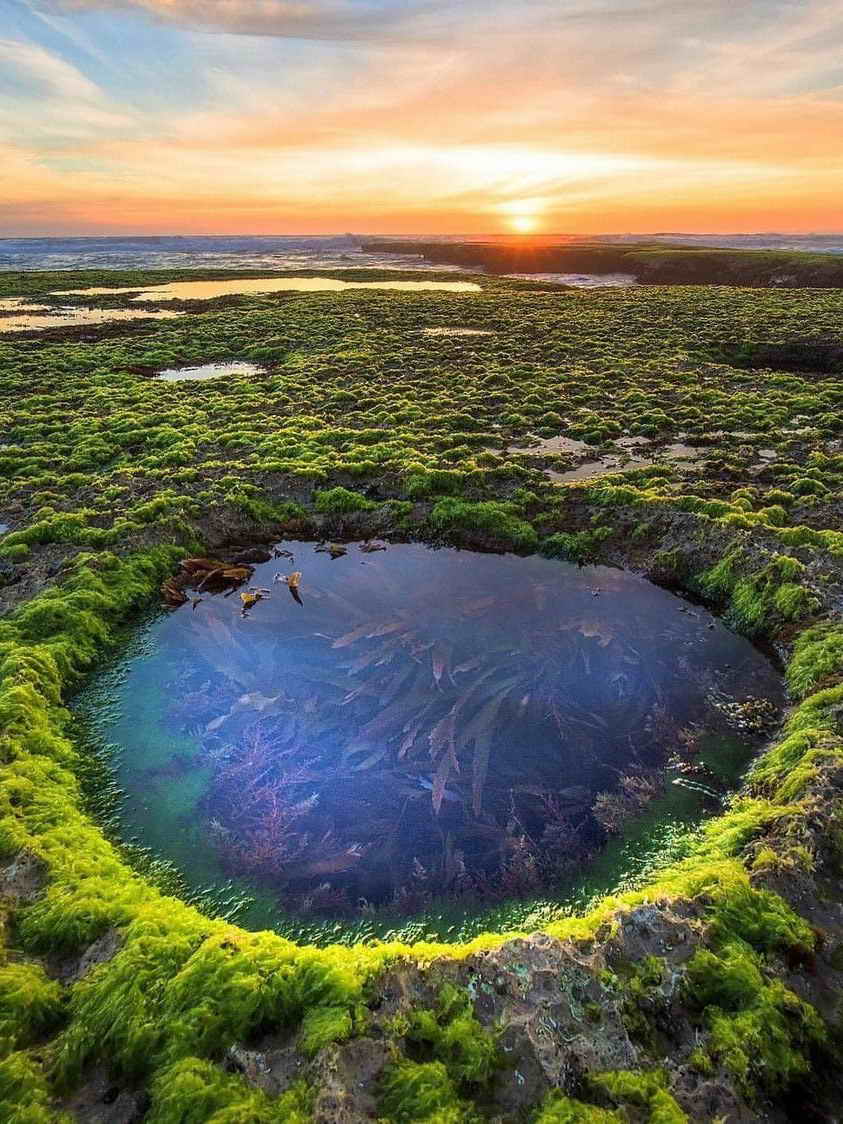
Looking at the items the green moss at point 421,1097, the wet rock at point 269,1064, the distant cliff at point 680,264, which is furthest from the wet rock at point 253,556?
the distant cliff at point 680,264

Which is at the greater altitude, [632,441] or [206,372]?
[632,441]

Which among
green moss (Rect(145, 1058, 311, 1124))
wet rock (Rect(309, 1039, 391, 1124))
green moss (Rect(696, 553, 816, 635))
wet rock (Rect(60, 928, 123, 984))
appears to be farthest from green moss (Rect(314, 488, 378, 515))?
green moss (Rect(145, 1058, 311, 1124))

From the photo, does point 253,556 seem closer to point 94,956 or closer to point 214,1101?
point 94,956

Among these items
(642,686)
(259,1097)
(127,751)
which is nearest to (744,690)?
(642,686)

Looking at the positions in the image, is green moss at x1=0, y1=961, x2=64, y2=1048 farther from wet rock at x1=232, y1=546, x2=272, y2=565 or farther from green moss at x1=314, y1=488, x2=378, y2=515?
green moss at x1=314, y1=488, x2=378, y2=515

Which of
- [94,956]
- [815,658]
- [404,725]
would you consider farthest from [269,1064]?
[815,658]

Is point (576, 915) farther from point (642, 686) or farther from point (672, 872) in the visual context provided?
point (642, 686)
